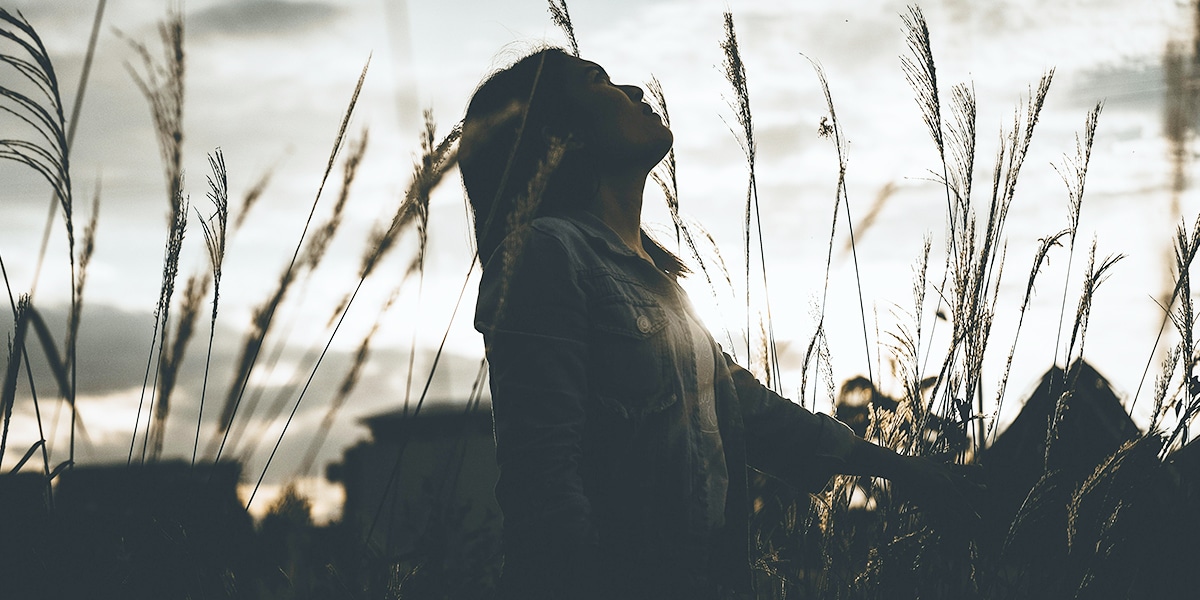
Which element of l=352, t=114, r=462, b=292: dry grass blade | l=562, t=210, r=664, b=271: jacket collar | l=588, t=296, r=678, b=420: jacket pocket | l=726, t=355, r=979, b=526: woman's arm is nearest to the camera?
l=352, t=114, r=462, b=292: dry grass blade

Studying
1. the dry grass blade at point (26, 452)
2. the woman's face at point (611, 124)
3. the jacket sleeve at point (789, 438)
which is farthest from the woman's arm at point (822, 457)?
the dry grass blade at point (26, 452)

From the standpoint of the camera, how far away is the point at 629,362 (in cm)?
112

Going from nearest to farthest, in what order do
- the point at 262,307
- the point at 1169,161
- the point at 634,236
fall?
the point at 262,307 → the point at 634,236 → the point at 1169,161

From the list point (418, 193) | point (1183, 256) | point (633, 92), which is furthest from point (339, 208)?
point (1183, 256)

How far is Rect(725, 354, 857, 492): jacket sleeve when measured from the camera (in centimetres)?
143

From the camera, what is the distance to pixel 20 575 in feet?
3.01

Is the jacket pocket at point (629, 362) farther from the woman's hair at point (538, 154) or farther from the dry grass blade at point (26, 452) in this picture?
the dry grass blade at point (26, 452)

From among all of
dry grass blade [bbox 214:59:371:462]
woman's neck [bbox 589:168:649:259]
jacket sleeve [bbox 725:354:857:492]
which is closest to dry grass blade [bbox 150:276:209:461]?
dry grass blade [bbox 214:59:371:462]

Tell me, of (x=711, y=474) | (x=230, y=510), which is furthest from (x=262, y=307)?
(x=711, y=474)

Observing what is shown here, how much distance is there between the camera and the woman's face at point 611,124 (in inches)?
54.1

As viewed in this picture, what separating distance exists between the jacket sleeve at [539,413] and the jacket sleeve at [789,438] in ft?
1.80

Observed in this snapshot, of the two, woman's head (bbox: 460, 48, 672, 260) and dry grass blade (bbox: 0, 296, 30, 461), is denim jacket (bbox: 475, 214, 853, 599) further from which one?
dry grass blade (bbox: 0, 296, 30, 461)

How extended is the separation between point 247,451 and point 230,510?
0.11 meters

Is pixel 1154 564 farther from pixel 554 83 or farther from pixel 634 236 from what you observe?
pixel 554 83
